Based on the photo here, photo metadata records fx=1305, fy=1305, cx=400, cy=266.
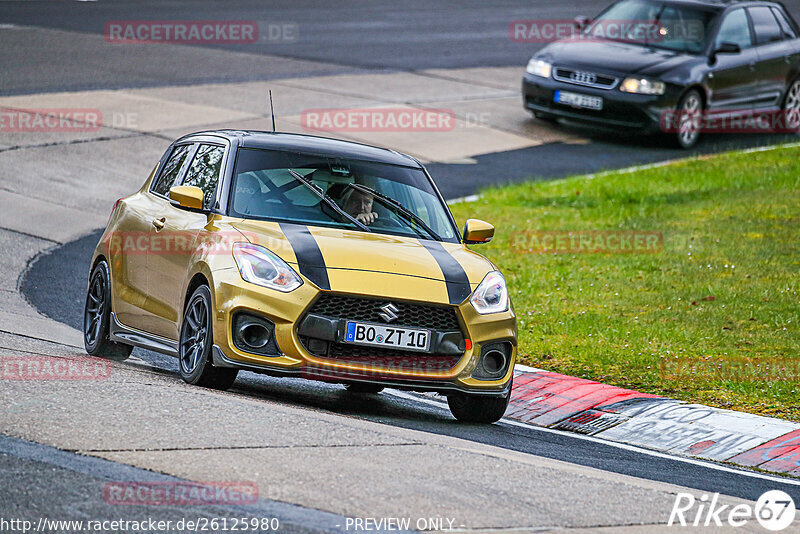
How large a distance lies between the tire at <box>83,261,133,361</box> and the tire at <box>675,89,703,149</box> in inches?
479

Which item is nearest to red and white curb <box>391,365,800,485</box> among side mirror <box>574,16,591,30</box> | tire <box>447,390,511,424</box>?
tire <box>447,390,511,424</box>

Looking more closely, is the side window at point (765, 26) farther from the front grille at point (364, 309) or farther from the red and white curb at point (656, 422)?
the front grille at point (364, 309)

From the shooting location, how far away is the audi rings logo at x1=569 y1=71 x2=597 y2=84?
19375mm

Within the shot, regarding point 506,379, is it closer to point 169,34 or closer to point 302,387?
point 302,387

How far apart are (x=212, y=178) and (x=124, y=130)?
9510 millimetres

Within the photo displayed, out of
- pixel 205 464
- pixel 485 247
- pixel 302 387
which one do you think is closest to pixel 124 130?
pixel 485 247

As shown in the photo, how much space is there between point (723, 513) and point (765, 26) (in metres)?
16.8

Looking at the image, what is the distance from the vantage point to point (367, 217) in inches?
336

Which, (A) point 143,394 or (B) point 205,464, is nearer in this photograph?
(B) point 205,464

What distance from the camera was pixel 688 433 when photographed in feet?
27.7

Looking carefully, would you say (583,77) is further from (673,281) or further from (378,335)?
(378,335)

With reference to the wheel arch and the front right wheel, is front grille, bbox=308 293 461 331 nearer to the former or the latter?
the wheel arch

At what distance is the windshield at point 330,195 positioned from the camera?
27.5 ft

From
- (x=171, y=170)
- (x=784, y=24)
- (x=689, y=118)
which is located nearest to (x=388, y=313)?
(x=171, y=170)
